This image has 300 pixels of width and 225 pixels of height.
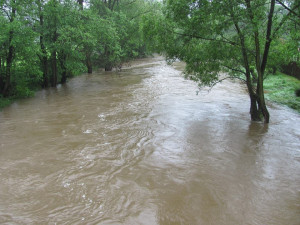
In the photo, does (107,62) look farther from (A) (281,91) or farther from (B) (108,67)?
(A) (281,91)

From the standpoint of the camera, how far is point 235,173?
6.79 m

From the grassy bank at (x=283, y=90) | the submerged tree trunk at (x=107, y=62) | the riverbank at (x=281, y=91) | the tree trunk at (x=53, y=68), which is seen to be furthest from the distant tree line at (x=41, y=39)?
the grassy bank at (x=283, y=90)

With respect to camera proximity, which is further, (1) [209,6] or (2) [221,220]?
(1) [209,6]

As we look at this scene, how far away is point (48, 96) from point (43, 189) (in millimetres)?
11708

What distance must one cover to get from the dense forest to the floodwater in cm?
236

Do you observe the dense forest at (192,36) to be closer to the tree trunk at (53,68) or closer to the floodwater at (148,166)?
the tree trunk at (53,68)

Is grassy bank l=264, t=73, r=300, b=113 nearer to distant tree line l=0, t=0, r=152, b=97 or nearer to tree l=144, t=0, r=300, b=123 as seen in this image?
tree l=144, t=0, r=300, b=123

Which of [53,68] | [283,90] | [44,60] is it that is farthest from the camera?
[53,68]

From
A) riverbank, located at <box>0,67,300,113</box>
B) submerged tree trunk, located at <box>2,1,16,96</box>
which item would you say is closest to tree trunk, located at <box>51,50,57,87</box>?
riverbank, located at <box>0,67,300,113</box>

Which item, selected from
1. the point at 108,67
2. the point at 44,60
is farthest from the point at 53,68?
the point at 108,67

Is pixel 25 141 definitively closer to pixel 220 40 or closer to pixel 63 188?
pixel 63 188

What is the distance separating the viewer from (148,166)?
7.10 meters

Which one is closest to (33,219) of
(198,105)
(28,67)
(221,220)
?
(221,220)

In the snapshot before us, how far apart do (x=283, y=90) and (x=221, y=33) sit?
35.6ft
